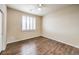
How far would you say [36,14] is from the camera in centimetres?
127

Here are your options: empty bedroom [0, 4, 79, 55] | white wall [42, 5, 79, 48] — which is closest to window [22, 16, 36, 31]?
empty bedroom [0, 4, 79, 55]

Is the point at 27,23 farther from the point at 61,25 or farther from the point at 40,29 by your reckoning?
the point at 61,25

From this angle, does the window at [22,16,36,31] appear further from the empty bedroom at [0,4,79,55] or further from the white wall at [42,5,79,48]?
the white wall at [42,5,79,48]

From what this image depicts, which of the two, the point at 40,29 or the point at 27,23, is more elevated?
the point at 27,23

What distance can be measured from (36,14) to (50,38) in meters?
0.56

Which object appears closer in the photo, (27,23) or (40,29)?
(27,23)

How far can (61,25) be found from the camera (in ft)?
4.25

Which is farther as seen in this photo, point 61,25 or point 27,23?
point 61,25

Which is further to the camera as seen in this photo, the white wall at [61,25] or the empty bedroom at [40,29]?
the white wall at [61,25]

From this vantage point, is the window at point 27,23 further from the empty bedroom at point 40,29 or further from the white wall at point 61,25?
the white wall at point 61,25

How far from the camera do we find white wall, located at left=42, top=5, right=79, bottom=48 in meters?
1.29

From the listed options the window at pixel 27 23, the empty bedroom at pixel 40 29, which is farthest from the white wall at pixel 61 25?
the window at pixel 27 23

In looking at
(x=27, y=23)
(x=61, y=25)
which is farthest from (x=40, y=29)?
(x=61, y=25)

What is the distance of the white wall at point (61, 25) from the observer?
1285 mm
